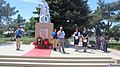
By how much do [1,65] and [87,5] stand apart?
17.6 m

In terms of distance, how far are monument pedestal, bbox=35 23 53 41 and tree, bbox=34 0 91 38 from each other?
18.0 feet

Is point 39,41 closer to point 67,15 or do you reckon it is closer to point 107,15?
point 67,15

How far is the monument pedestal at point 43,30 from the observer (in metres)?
17.8

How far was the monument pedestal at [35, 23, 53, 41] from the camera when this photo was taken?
58.4ft

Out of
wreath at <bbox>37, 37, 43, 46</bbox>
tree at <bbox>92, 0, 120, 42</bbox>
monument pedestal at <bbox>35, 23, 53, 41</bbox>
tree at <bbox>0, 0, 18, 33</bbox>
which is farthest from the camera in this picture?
tree at <bbox>0, 0, 18, 33</bbox>

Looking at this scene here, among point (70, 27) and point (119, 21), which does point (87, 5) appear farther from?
point (119, 21)

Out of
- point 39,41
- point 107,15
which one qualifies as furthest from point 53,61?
point 107,15

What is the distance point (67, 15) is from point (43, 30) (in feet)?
19.4

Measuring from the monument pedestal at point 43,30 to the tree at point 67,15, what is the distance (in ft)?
18.0

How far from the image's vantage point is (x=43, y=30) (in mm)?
17953

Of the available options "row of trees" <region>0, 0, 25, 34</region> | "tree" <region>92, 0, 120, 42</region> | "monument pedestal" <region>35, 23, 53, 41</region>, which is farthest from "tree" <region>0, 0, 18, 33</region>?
"monument pedestal" <region>35, 23, 53, 41</region>

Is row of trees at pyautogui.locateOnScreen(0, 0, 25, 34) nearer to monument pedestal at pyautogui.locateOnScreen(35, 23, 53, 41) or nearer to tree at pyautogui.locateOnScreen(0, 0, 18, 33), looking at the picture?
tree at pyautogui.locateOnScreen(0, 0, 18, 33)

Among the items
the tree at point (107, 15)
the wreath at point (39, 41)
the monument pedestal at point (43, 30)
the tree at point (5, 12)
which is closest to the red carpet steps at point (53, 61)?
the wreath at point (39, 41)

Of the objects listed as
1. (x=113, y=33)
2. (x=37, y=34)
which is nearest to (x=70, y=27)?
(x=37, y=34)
